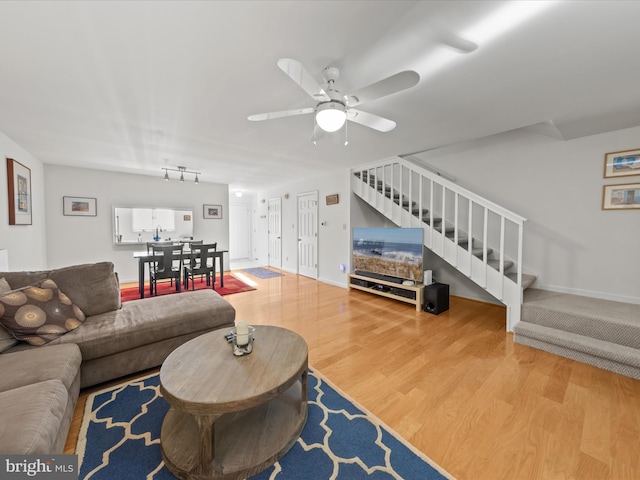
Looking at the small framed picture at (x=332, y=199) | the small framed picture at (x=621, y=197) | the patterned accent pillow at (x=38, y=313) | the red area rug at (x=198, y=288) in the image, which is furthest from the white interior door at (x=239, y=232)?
the small framed picture at (x=621, y=197)

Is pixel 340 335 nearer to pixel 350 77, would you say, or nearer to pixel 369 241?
pixel 369 241

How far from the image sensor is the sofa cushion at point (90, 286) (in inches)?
85.5

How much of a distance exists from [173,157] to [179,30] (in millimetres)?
3171

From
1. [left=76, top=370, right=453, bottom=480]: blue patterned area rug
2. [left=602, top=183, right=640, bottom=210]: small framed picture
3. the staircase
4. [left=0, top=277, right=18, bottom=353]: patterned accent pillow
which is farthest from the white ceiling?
[left=76, top=370, right=453, bottom=480]: blue patterned area rug

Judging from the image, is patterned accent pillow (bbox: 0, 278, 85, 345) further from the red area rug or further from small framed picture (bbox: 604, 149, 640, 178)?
small framed picture (bbox: 604, 149, 640, 178)

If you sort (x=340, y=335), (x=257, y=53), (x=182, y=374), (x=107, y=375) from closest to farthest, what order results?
(x=182, y=374) → (x=257, y=53) → (x=107, y=375) → (x=340, y=335)

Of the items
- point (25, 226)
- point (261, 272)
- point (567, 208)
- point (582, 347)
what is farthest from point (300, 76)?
point (261, 272)

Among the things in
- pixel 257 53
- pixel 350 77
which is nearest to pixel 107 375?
pixel 257 53

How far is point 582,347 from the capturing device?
7.74ft

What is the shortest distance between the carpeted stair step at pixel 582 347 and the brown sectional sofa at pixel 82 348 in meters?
3.08

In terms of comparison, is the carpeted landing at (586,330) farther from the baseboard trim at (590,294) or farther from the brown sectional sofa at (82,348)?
the brown sectional sofa at (82,348)

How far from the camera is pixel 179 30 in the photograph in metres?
1.50

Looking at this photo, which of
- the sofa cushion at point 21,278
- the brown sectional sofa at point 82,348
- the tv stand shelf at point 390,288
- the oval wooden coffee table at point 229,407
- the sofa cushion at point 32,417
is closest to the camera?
the sofa cushion at point 32,417

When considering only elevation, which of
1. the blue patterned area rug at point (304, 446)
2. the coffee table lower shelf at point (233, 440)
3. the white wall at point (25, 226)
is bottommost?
the blue patterned area rug at point (304, 446)
